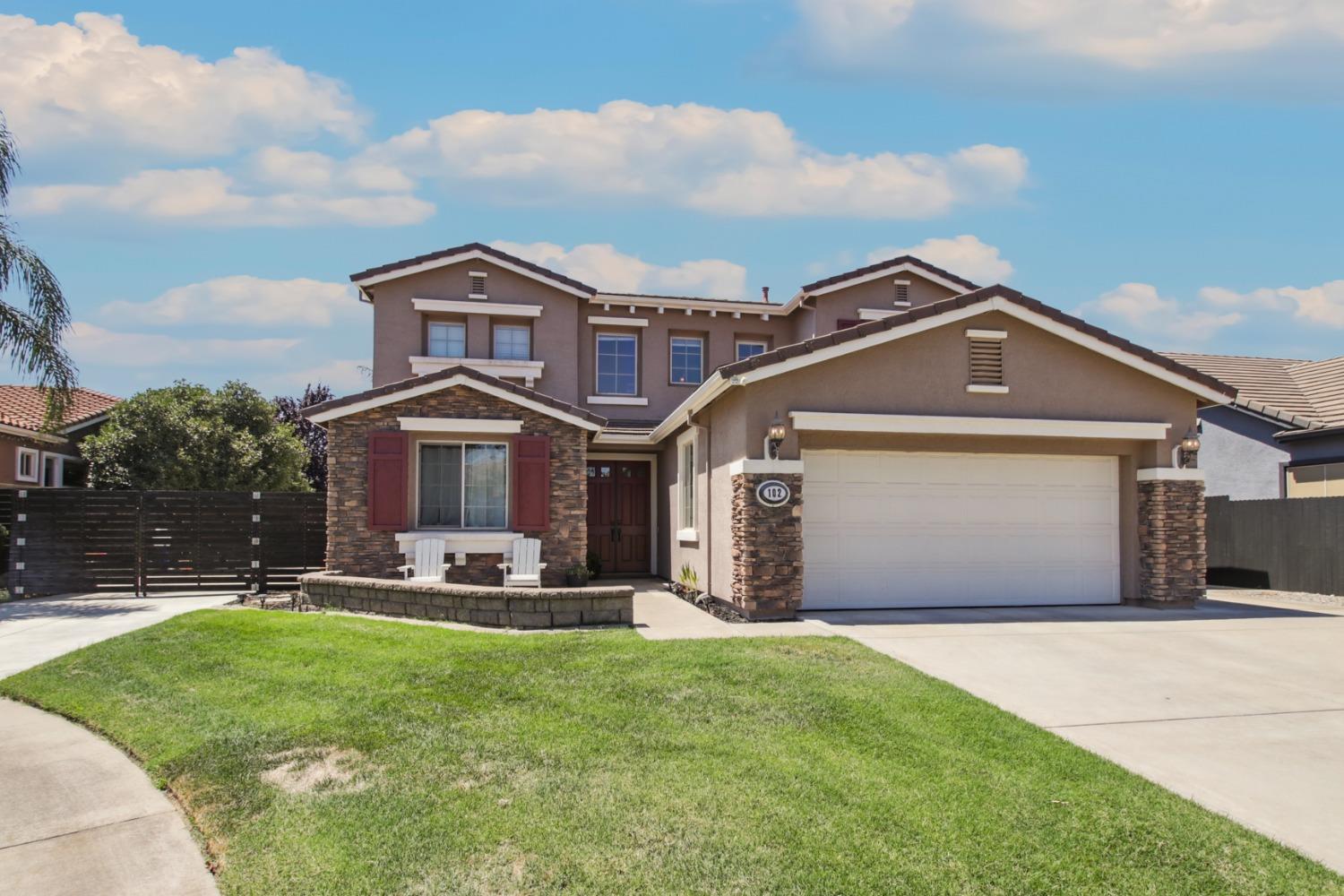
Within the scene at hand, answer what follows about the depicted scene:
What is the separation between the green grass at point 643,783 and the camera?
400 centimetres

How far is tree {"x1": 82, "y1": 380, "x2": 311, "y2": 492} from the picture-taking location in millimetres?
20312

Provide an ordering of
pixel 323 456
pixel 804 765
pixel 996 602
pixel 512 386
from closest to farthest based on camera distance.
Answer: pixel 804 765, pixel 996 602, pixel 512 386, pixel 323 456

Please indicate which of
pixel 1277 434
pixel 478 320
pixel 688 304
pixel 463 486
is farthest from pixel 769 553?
pixel 1277 434

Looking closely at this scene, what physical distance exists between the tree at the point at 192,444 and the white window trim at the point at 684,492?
38.9 feet

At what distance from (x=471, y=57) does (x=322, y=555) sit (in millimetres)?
8791

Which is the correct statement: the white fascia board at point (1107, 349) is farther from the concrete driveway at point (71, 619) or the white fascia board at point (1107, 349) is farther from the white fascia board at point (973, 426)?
the concrete driveway at point (71, 619)

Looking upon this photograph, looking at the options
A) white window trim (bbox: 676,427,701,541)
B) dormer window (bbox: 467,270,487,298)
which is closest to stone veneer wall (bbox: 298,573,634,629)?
white window trim (bbox: 676,427,701,541)

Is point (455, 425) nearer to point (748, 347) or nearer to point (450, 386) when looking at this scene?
point (450, 386)

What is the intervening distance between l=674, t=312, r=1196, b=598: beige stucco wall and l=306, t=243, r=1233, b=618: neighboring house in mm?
28

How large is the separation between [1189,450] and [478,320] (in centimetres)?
1347

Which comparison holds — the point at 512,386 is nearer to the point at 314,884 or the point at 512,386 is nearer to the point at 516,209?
the point at 516,209

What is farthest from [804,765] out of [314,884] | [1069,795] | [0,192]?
[0,192]

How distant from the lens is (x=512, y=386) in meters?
14.2

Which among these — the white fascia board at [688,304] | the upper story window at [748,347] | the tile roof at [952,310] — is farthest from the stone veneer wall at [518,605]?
the upper story window at [748,347]
